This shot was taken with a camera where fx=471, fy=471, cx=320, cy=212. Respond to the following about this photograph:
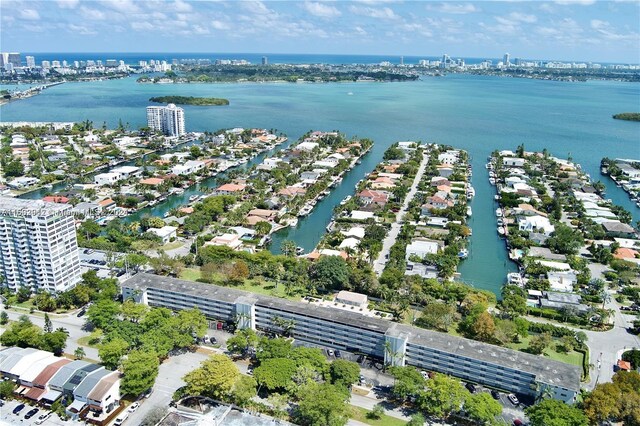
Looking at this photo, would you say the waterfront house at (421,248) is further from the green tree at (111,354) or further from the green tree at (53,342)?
the green tree at (53,342)

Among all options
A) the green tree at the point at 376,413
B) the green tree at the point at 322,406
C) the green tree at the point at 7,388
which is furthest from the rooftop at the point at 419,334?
the green tree at the point at 7,388

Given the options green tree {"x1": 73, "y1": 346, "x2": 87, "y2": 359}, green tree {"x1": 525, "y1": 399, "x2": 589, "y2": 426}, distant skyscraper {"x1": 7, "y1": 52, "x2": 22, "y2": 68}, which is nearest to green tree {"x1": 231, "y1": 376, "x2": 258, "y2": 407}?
green tree {"x1": 73, "y1": 346, "x2": 87, "y2": 359}

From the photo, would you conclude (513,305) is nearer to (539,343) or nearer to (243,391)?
(539,343)

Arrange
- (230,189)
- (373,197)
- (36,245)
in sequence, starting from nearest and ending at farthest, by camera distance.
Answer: (36,245)
(373,197)
(230,189)

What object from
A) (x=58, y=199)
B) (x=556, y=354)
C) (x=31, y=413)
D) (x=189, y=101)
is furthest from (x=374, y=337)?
(x=189, y=101)

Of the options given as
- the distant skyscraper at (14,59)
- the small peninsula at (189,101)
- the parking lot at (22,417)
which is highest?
the distant skyscraper at (14,59)

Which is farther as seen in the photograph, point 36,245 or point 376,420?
point 36,245
